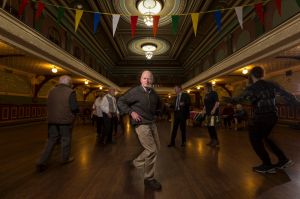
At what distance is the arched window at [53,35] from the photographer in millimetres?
8341

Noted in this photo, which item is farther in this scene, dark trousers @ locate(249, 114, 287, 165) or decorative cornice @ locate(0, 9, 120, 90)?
decorative cornice @ locate(0, 9, 120, 90)

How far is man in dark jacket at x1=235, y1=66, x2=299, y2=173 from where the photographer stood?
2.75m

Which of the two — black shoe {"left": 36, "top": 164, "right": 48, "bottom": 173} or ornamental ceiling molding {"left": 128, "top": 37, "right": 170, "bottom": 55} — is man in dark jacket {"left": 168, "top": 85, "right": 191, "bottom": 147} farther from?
ornamental ceiling molding {"left": 128, "top": 37, "right": 170, "bottom": 55}

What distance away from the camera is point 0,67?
848 cm

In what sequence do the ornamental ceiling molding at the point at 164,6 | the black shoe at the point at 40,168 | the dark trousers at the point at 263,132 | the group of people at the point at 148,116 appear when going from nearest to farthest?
the group of people at the point at 148,116
the dark trousers at the point at 263,132
the black shoe at the point at 40,168
the ornamental ceiling molding at the point at 164,6

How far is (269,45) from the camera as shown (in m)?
5.74

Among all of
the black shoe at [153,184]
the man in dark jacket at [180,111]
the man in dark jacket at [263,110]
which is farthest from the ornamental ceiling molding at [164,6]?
the black shoe at [153,184]

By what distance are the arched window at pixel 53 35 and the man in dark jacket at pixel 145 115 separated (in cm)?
758

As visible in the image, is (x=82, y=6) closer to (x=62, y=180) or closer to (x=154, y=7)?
(x=154, y=7)

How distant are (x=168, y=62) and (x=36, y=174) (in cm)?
2072

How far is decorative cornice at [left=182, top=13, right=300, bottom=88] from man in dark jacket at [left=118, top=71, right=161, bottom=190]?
4.45 m

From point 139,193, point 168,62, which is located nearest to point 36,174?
point 139,193

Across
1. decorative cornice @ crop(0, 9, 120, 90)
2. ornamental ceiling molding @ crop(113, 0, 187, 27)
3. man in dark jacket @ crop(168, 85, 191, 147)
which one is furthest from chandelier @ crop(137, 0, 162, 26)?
man in dark jacket @ crop(168, 85, 191, 147)

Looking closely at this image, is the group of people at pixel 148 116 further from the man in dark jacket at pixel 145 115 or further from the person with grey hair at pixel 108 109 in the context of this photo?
the person with grey hair at pixel 108 109
